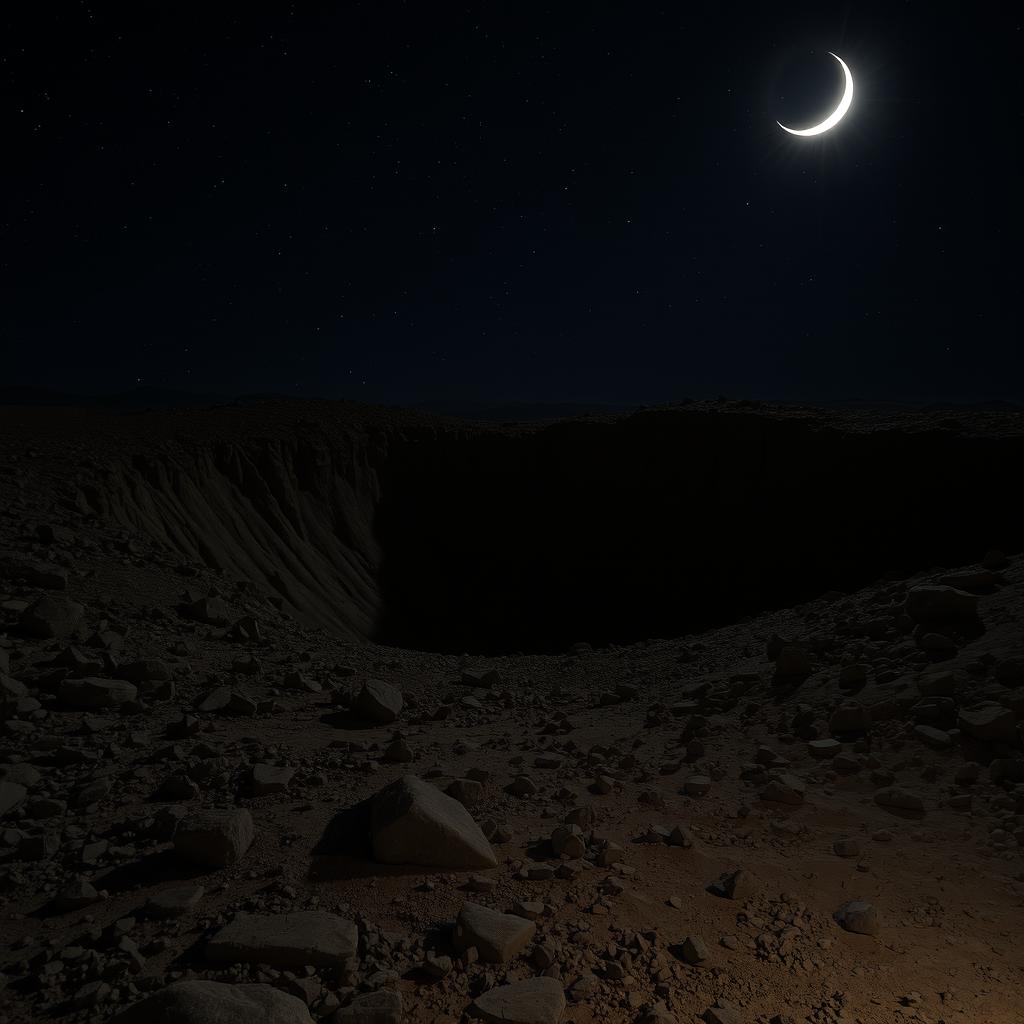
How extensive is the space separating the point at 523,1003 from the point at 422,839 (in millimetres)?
945

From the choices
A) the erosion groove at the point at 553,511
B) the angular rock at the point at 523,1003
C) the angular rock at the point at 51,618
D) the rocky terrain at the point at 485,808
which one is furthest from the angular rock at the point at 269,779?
the erosion groove at the point at 553,511

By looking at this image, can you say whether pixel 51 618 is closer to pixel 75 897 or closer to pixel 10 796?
pixel 10 796

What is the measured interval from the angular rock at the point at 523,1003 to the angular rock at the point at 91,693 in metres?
3.89

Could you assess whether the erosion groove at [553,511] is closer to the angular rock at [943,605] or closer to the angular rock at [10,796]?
the angular rock at [10,796]

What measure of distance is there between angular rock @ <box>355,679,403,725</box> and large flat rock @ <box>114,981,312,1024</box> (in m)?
3.25

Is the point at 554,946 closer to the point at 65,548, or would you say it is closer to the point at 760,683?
the point at 760,683

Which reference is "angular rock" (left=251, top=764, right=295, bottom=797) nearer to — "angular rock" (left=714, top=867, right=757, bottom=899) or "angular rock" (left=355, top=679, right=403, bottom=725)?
"angular rock" (left=355, top=679, right=403, bottom=725)

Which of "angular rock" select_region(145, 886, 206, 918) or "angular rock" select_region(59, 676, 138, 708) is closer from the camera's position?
"angular rock" select_region(145, 886, 206, 918)

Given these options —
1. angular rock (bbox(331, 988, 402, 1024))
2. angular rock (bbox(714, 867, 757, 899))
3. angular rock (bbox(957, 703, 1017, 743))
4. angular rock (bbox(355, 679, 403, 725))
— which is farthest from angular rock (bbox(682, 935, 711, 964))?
angular rock (bbox(355, 679, 403, 725))

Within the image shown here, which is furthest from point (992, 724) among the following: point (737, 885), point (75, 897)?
point (75, 897)

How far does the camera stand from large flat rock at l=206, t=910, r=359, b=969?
2.49m

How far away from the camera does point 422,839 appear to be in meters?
3.18

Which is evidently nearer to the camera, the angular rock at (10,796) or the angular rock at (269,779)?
the angular rock at (10,796)

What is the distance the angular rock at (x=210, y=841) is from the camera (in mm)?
3135
